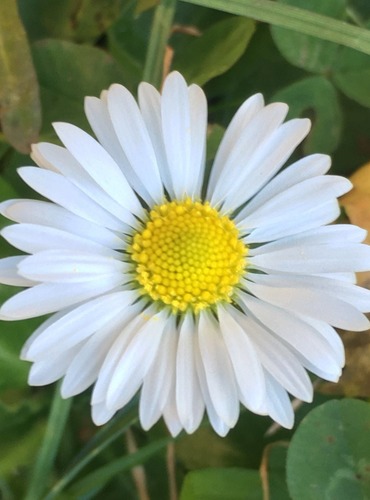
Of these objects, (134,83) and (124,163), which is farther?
(134,83)

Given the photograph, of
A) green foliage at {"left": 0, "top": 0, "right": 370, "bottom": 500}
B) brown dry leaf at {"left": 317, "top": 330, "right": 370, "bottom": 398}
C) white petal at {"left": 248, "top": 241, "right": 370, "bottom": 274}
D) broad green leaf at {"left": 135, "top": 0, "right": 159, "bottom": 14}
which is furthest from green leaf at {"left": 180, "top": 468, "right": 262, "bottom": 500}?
broad green leaf at {"left": 135, "top": 0, "right": 159, "bottom": 14}

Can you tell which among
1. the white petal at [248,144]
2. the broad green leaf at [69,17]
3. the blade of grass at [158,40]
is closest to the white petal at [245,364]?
the white petal at [248,144]

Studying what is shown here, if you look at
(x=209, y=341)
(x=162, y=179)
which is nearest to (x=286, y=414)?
(x=209, y=341)

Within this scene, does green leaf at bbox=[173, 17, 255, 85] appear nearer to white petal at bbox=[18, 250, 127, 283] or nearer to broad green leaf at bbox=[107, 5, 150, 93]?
broad green leaf at bbox=[107, 5, 150, 93]

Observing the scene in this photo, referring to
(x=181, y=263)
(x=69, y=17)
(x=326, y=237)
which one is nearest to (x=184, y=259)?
(x=181, y=263)

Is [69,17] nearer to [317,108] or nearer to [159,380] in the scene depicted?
[317,108]

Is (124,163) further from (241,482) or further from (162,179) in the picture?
(241,482)

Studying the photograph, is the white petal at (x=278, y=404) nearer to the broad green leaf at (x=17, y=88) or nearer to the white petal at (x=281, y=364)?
the white petal at (x=281, y=364)
